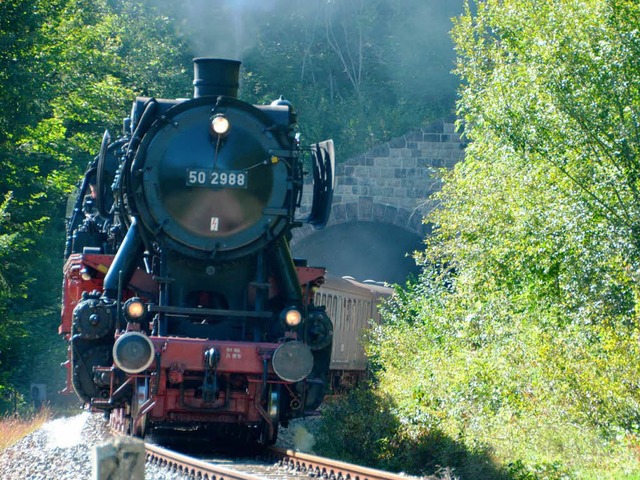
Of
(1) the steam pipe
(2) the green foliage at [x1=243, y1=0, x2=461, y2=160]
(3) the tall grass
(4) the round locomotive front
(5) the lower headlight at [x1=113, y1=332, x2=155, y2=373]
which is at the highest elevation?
(2) the green foliage at [x1=243, y1=0, x2=461, y2=160]

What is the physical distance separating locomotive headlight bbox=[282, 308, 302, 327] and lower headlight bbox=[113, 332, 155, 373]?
129cm

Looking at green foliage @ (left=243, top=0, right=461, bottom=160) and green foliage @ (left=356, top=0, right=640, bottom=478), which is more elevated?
green foliage @ (left=243, top=0, right=461, bottom=160)

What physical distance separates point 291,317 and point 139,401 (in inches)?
58.6

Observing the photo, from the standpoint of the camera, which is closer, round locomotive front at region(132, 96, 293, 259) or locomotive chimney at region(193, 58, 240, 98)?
round locomotive front at region(132, 96, 293, 259)

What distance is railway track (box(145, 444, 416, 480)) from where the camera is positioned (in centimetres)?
743

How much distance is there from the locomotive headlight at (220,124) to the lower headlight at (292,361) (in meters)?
1.95

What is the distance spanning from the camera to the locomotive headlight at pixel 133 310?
8992 millimetres

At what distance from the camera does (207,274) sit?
9539mm

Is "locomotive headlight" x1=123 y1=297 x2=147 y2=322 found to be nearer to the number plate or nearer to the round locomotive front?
the round locomotive front

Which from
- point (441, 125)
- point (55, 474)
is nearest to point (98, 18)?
point (441, 125)

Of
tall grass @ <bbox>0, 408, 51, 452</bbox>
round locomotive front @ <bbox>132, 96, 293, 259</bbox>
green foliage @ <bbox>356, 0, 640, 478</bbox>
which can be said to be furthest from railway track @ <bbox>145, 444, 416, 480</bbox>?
tall grass @ <bbox>0, 408, 51, 452</bbox>

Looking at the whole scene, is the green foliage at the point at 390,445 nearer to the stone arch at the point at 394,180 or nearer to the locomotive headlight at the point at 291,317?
the locomotive headlight at the point at 291,317

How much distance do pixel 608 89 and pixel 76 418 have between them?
722 centimetres

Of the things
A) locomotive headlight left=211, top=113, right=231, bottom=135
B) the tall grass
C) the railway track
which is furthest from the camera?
the tall grass
